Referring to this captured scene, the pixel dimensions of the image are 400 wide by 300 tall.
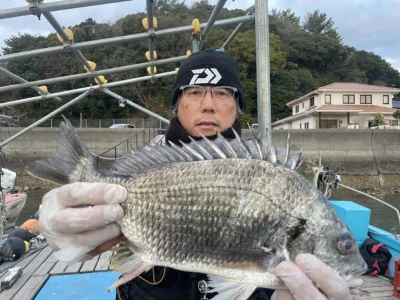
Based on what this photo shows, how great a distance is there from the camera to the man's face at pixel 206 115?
90.5 inches

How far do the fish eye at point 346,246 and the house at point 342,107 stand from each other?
1468 inches

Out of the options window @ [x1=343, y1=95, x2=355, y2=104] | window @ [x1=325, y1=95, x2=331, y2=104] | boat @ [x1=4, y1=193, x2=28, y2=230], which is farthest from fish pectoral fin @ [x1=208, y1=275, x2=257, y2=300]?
window @ [x1=343, y1=95, x2=355, y2=104]

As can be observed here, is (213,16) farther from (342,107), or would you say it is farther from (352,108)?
(352,108)

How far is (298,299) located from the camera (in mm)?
1461

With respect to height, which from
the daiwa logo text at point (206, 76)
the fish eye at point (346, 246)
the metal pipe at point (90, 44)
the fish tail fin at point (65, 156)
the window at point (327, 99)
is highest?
the window at point (327, 99)

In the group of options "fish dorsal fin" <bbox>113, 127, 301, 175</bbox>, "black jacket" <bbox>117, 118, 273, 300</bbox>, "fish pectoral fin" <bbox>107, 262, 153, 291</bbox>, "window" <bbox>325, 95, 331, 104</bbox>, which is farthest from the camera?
"window" <bbox>325, 95, 331, 104</bbox>

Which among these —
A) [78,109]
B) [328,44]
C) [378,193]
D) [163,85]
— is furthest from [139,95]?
[328,44]

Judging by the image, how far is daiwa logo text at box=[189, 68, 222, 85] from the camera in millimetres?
2391

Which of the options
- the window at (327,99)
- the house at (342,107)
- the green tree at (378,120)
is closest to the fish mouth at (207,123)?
the house at (342,107)

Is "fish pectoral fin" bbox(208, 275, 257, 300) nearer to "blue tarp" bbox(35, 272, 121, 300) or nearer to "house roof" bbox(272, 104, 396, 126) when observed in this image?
"blue tarp" bbox(35, 272, 121, 300)

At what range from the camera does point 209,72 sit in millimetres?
2455

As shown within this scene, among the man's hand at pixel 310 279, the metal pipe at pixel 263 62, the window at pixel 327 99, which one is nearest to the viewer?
the man's hand at pixel 310 279

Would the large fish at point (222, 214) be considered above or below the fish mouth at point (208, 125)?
below

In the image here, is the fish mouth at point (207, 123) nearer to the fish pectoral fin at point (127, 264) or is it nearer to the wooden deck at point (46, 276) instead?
the fish pectoral fin at point (127, 264)
